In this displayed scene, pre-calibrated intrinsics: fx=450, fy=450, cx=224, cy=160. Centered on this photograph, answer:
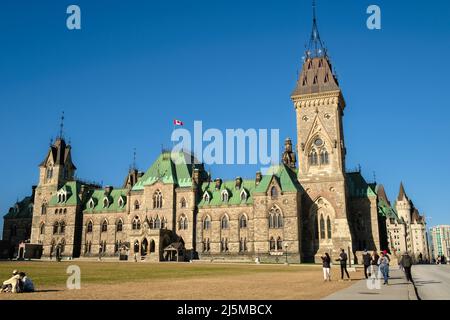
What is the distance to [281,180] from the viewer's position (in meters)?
68.7

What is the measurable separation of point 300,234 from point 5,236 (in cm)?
6845

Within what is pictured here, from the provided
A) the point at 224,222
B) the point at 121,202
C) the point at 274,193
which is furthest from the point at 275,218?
the point at 121,202

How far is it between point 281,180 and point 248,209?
7748 mm

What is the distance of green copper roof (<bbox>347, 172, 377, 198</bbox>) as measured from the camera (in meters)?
69.2

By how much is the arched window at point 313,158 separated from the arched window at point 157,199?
26204 millimetres

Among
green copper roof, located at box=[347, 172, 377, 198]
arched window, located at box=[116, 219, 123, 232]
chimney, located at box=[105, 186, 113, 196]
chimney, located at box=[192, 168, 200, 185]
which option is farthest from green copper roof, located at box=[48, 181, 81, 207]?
green copper roof, located at box=[347, 172, 377, 198]

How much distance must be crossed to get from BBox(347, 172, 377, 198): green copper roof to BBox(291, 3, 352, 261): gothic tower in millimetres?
4590

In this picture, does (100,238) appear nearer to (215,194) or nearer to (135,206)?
(135,206)

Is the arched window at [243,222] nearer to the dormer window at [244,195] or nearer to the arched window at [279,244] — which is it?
the dormer window at [244,195]

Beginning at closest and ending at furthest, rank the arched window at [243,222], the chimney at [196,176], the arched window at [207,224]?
1. the arched window at [243,222]
2. the arched window at [207,224]
3. the chimney at [196,176]

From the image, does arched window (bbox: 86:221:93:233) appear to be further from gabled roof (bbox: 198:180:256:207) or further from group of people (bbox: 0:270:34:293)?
group of people (bbox: 0:270:34:293)

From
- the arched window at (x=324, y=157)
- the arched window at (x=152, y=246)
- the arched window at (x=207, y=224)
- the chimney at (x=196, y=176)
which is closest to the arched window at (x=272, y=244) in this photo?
the arched window at (x=207, y=224)

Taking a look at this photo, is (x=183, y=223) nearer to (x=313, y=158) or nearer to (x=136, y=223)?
(x=136, y=223)

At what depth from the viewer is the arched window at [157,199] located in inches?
3031
